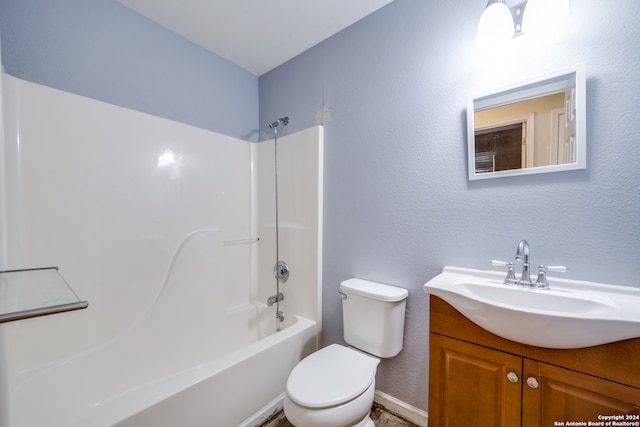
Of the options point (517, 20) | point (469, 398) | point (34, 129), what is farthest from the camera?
point (34, 129)

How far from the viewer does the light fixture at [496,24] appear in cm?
106

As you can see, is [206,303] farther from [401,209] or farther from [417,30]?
[417,30]

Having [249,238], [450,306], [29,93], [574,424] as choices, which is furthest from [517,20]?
[29,93]

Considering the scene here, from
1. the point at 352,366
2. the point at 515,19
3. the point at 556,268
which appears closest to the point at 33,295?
the point at 352,366

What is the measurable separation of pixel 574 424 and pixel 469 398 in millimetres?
296

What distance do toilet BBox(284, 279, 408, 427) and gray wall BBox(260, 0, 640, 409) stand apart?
0.14 m

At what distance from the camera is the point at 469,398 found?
0.98 m

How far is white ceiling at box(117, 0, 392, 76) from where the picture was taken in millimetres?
1475

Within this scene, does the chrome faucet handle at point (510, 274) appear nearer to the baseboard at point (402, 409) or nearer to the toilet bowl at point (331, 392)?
the toilet bowl at point (331, 392)

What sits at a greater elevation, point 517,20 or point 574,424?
point 517,20

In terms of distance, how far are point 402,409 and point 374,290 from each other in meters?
0.72

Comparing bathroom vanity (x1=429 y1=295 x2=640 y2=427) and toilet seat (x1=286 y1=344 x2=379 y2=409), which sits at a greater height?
bathroom vanity (x1=429 y1=295 x2=640 y2=427)

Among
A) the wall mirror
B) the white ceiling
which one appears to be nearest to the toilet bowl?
the wall mirror

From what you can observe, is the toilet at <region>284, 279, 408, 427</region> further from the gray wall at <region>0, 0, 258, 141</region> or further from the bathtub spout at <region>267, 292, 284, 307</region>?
the gray wall at <region>0, 0, 258, 141</region>
